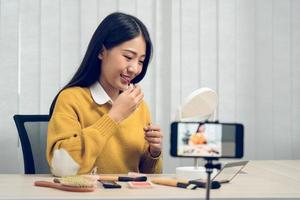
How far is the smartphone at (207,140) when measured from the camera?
0.78m

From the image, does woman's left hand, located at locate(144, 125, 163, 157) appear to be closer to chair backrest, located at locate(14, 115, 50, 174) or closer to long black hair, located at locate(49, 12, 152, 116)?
long black hair, located at locate(49, 12, 152, 116)

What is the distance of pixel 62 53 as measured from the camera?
2461 mm

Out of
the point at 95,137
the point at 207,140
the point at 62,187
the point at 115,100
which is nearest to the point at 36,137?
the point at 115,100

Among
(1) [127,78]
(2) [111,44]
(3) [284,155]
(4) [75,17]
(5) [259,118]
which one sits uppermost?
(4) [75,17]

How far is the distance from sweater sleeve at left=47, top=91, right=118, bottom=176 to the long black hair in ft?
0.83

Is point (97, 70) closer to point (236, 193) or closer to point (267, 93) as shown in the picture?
point (236, 193)

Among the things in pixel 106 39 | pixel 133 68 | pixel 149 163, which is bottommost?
pixel 149 163

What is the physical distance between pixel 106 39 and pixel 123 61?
112 millimetres

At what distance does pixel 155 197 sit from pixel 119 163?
631 mm

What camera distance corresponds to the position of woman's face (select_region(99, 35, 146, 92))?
5.52 feet

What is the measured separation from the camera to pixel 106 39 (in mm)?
1725

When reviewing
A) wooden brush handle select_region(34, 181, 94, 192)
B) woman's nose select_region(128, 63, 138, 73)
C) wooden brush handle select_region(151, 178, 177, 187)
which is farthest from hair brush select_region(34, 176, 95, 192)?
woman's nose select_region(128, 63, 138, 73)

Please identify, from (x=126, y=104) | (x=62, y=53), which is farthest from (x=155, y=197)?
(x=62, y=53)

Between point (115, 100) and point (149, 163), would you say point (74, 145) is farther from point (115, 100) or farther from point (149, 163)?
point (149, 163)
